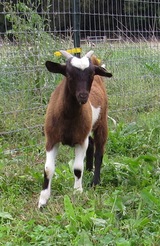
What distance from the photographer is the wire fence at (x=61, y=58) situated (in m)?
6.51

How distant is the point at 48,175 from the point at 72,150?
4.97ft

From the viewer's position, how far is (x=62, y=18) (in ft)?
23.1

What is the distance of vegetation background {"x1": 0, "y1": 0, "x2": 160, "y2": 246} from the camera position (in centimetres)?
381

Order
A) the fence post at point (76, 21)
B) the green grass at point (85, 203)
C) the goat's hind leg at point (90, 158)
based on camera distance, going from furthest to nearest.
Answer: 1. the fence post at point (76, 21)
2. the goat's hind leg at point (90, 158)
3. the green grass at point (85, 203)

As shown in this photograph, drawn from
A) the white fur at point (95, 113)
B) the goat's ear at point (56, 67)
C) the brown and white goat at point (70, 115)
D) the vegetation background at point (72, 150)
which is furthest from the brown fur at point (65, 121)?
the vegetation background at point (72, 150)

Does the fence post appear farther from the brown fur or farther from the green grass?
the brown fur

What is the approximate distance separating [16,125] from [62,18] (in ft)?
5.44

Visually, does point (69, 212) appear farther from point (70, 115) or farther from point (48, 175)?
point (70, 115)

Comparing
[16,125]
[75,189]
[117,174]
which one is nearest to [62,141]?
[75,189]

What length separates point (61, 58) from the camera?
7.41 m

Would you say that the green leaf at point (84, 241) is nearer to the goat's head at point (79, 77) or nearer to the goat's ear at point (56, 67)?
the goat's head at point (79, 77)

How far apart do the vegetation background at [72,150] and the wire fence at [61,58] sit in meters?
0.01

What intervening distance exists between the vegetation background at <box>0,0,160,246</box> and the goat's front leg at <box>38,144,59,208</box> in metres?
0.07

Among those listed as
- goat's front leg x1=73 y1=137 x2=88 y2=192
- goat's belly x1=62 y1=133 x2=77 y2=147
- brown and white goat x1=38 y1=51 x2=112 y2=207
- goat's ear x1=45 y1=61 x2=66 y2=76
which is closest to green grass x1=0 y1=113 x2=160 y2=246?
goat's front leg x1=73 y1=137 x2=88 y2=192
